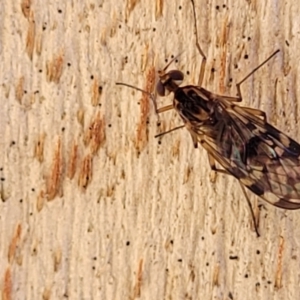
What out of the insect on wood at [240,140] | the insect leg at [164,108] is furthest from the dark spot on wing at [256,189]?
the insect leg at [164,108]

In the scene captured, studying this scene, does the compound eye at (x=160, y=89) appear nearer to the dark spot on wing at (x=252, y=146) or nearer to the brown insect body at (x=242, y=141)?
the brown insect body at (x=242, y=141)

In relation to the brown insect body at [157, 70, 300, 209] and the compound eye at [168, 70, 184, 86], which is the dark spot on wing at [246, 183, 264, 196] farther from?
the compound eye at [168, 70, 184, 86]

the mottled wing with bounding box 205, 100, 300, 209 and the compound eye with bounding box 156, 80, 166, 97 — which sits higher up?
the compound eye with bounding box 156, 80, 166, 97

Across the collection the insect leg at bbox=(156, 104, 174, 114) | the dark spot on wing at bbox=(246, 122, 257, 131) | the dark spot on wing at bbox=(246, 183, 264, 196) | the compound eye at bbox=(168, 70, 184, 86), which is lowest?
the dark spot on wing at bbox=(246, 183, 264, 196)

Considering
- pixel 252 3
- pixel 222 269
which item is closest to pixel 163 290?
pixel 222 269

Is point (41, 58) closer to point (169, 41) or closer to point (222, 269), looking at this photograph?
point (169, 41)

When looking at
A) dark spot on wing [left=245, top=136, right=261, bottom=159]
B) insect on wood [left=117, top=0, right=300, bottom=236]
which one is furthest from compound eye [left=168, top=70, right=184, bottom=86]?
dark spot on wing [left=245, top=136, right=261, bottom=159]

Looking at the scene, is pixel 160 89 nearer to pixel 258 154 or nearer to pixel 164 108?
pixel 164 108
